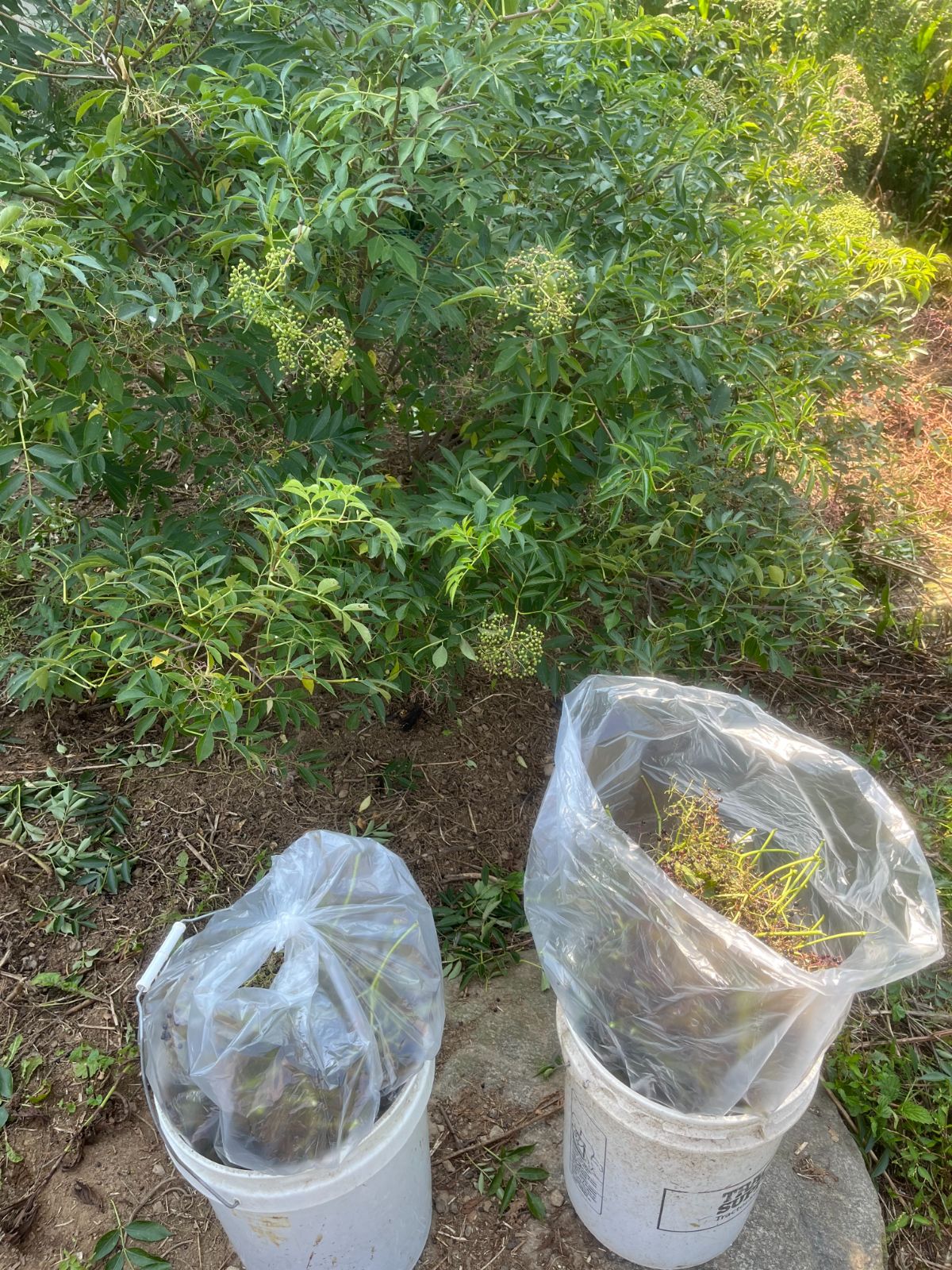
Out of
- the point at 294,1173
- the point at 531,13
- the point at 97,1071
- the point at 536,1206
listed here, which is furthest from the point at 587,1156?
the point at 531,13

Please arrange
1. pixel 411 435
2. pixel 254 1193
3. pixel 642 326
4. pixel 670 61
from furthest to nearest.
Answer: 1. pixel 411 435
2. pixel 670 61
3. pixel 642 326
4. pixel 254 1193

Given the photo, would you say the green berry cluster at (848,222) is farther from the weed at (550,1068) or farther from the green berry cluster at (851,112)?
the weed at (550,1068)

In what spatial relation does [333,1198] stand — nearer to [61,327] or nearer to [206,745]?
[206,745]

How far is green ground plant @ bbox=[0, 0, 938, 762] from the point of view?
1484 millimetres

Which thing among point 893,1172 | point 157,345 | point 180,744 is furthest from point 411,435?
point 893,1172

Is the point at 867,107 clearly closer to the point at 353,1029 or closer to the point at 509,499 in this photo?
the point at 509,499

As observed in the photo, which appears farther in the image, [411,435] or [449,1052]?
[411,435]

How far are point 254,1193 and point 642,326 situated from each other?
64.3 inches

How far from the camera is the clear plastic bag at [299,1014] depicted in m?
1.37

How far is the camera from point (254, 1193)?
4.43 ft

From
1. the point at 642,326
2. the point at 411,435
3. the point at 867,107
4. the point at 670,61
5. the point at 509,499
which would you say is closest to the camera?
the point at 509,499

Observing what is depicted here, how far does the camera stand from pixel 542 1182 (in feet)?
6.30

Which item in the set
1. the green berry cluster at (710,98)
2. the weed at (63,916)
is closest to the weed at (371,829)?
the weed at (63,916)

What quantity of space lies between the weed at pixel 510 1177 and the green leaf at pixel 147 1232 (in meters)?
0.66
